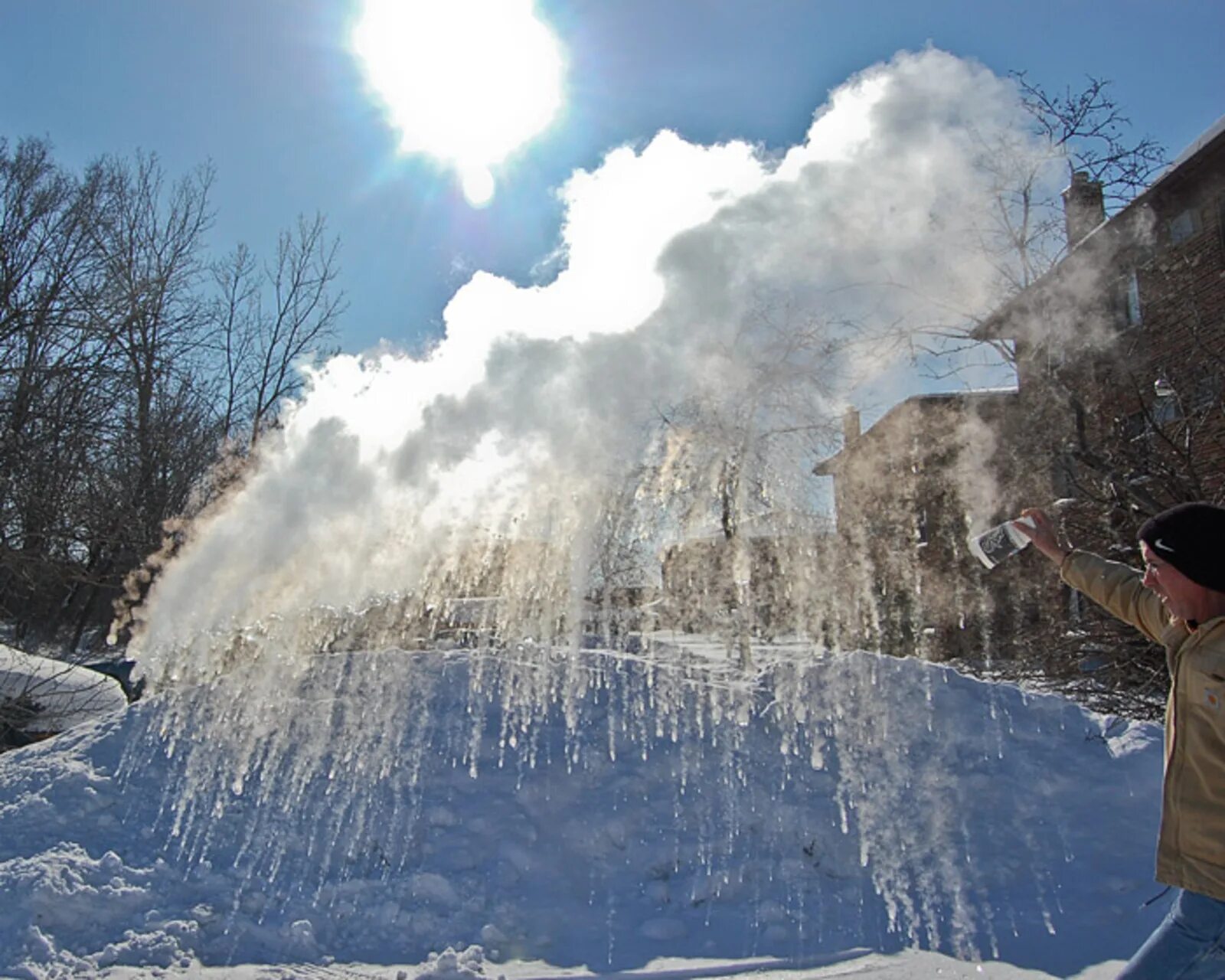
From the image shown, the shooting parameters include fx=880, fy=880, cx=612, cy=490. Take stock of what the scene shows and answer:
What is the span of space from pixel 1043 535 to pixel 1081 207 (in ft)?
29.3

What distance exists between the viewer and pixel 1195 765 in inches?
83.2

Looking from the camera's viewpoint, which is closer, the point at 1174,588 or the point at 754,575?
the point at 1174,588

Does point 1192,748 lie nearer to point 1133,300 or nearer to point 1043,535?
point 1043,535

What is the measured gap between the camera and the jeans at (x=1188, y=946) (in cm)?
202

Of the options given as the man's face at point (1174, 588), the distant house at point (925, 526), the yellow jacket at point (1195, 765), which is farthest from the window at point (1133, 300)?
the yellow jacket at point (1195, 765)

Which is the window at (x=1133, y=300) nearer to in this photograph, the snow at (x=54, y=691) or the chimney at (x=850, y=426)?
the chimney at (x=850, y=426)

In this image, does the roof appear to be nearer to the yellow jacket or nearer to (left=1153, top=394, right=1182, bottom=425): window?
(left=1153, top=394, right=1182, bottom=425): window

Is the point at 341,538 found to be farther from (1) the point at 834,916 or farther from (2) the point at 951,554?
(2) the point at 951,554

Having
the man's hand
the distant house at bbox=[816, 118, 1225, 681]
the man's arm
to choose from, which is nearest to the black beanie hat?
the man's arm

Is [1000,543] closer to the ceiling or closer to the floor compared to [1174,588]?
closer to the ceiling

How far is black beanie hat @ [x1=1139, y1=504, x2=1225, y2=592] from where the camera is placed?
7.07ft

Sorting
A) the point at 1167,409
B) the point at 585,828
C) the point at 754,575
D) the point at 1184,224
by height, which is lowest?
the point at 585,828

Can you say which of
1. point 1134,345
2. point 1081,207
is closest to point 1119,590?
point 1134,345

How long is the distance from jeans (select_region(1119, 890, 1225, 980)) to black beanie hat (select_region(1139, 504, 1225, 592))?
0.74 metres
